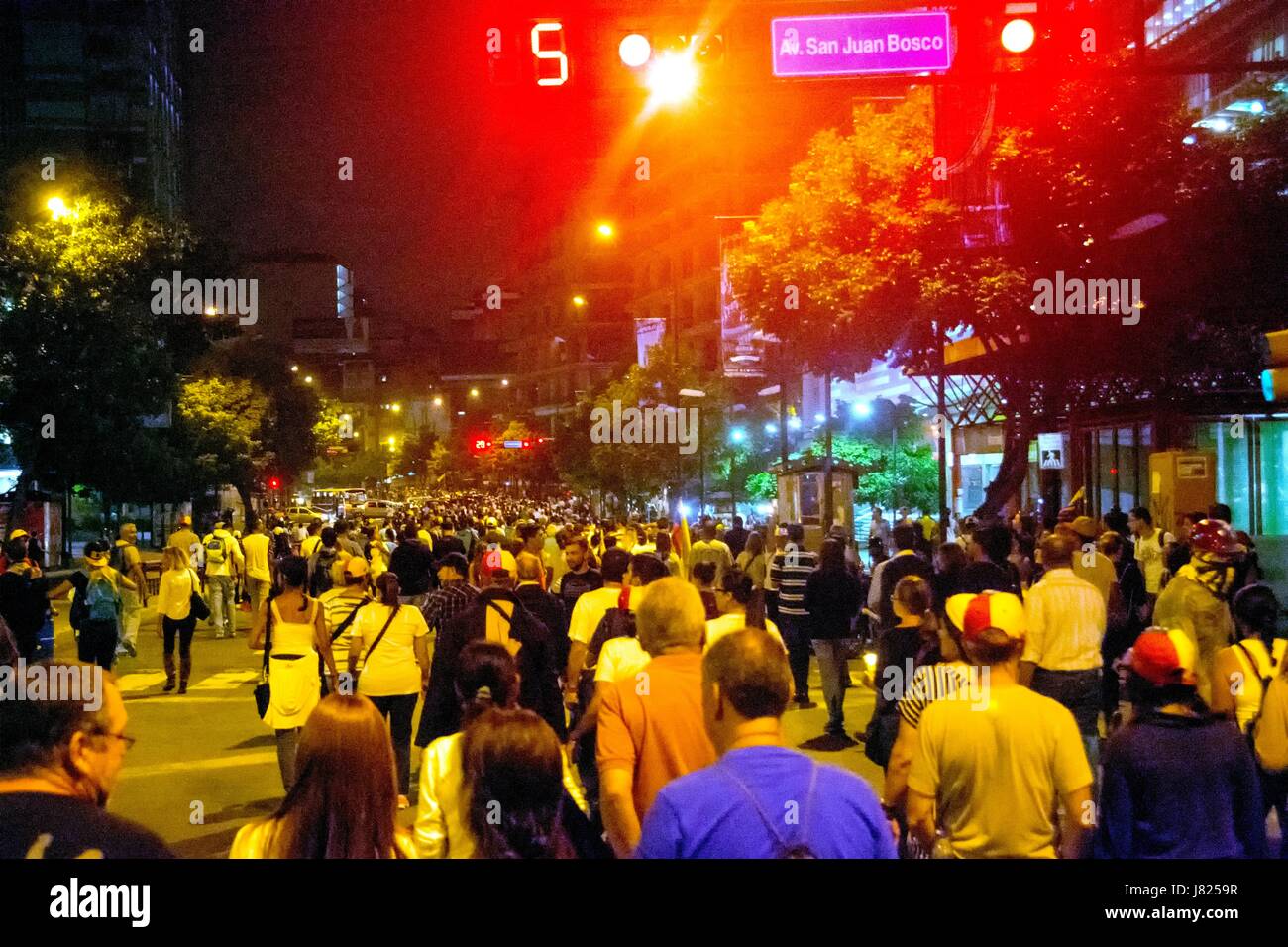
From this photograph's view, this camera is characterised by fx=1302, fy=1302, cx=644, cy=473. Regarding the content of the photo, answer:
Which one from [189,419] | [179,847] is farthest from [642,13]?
[189,419]

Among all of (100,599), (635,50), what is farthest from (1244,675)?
(100,599)

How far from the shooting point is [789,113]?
67.8 metres

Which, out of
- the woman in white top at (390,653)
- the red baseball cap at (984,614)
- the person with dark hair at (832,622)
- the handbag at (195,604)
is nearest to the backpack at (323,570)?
the handbag at (195,604)

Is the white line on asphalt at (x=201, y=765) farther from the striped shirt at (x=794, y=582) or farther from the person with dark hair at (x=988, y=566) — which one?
the person with dark hair at (x=988, y=566)

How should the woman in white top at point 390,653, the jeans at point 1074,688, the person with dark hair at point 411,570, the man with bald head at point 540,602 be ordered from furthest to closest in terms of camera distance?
the person with dark hair at point 411,570 < the woman in white top at point 390,653 < the man with bald head at point 540,602 < the jeans at point 1074,688

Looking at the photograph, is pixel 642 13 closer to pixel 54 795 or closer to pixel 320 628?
pixel 320 628

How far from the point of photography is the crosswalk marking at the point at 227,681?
13969 millimetres

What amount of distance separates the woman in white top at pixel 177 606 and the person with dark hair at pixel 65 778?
10345 millimetres

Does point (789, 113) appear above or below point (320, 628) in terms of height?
above

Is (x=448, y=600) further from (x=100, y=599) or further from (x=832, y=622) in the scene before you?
(x=100, y=599)

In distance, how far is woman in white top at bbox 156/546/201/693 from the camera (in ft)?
43.7

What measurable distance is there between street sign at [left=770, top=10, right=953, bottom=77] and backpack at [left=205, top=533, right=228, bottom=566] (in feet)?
39.4

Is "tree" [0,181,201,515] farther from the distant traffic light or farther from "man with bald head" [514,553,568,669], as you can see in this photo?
the distant traffic light

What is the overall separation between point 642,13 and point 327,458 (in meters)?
66.4
